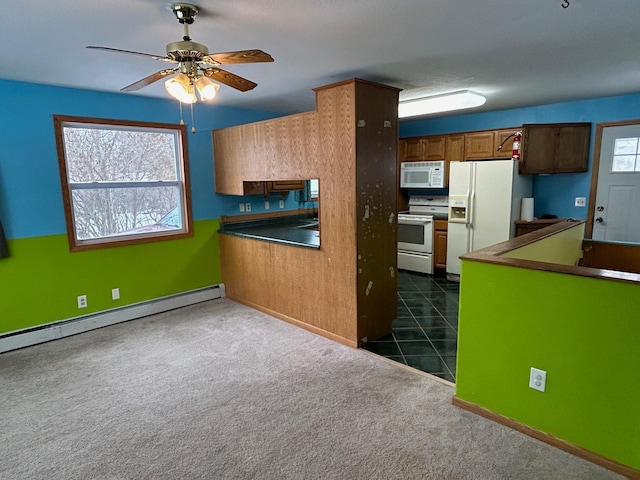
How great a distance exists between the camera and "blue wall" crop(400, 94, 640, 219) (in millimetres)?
4215

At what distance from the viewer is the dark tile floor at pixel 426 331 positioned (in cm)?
298

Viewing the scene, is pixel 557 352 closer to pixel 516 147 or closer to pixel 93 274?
pixel 516 147

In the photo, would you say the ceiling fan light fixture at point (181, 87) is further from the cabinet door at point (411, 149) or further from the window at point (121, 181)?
the cabinet door at point (411, 149)

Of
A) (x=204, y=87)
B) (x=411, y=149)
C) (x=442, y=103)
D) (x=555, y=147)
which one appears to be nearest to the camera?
(x=204, y=87)

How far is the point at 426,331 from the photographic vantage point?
3514 millimetres

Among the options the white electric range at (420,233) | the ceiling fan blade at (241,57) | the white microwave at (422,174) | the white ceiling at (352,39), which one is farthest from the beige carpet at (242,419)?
the white microwave at (422,174)

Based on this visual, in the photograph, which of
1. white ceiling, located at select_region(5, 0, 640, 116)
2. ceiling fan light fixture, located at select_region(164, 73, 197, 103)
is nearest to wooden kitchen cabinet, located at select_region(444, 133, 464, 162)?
white ceiling, located at select_region(5, 0, 640, 116)

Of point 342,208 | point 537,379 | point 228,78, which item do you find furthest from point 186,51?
point 537,379

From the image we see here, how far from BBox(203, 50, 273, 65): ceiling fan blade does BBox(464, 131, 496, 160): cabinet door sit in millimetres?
4017

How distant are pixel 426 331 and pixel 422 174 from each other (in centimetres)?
276

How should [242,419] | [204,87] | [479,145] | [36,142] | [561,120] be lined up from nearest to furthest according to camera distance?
1. [204,87]
2. [242,419]
3. [36,142]
4. [561,120]
5. [479,145]

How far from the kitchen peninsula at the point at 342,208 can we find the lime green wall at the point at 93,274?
1128 millimetres

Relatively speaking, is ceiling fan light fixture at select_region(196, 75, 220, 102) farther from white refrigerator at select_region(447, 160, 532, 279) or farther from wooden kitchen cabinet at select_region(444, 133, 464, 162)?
wooden kitchen cabinet at select_region(444, 133, 464, 162)

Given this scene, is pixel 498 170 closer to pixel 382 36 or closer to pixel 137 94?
pixel 382 36
